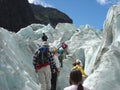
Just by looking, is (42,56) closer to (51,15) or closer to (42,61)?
(42,61)

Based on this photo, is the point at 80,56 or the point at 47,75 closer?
the point at 47,75

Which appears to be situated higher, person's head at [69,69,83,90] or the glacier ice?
the glacier ice

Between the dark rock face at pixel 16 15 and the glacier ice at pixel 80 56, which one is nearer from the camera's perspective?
the glacier ice at pixel 80 56

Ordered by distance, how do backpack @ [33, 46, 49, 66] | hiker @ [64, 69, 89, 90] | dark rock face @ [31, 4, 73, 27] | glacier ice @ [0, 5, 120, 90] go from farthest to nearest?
1. dark rock face @ [31, 4, 73, 27]
2. backpack @ [33, 46, 49, 66]
3. glacier ice @ [0, 5, 120, 90]
4. hiker @ [64, 69, 89, 90]

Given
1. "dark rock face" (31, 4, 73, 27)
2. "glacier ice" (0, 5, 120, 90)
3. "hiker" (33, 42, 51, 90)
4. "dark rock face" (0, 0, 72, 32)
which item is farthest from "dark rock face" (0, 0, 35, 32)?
"hiker" (33, 42, 51, 90)

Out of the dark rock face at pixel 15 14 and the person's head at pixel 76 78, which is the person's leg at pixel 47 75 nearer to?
the person's head at pixel 76 78

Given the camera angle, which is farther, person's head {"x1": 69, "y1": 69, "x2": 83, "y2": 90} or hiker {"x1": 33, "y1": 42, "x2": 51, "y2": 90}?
hiker {"x1": 33, "y1": 42, "x2": 51, "y2": 90}

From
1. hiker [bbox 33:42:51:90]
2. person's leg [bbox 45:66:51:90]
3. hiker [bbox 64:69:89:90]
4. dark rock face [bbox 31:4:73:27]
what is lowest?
hiker [bbox 64:69:89:90]

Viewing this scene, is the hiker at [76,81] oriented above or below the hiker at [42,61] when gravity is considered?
below

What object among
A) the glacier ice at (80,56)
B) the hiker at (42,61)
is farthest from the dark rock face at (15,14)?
the hiker at (42,61)

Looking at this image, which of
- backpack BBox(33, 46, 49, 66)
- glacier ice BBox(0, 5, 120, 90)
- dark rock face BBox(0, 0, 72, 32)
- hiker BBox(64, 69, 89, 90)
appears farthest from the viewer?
dark rock face BBox(0, 0, 72, 32)

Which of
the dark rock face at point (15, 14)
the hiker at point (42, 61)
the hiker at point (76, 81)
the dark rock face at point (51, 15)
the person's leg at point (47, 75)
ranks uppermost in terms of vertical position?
the dark rock face at point (51, 15)

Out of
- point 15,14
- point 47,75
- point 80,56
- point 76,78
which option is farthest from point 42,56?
point 15,14

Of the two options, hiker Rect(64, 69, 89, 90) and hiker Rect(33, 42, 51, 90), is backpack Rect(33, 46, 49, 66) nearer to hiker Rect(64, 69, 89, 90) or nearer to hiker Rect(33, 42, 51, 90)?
hiker Rect(33, 42, 51, 90)
